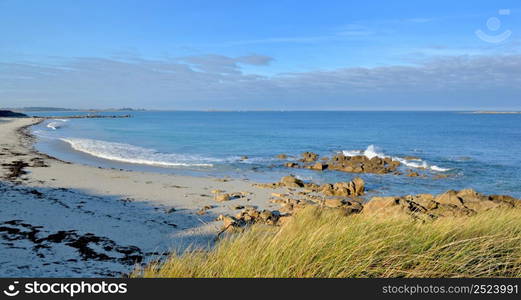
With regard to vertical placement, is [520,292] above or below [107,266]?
above

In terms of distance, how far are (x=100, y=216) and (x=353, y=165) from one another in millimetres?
20932

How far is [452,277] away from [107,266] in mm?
7145

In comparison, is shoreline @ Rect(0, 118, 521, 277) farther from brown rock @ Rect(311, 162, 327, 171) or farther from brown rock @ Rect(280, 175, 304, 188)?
brown rock @ Rect(311, 162, 327, 171)

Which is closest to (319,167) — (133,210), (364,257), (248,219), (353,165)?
(353,165)

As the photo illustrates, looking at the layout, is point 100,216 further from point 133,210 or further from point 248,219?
point 248,219

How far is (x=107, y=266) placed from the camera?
26.1ft

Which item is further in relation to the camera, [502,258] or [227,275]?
[502,258]

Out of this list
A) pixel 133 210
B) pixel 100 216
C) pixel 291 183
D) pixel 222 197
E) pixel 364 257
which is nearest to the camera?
pixel 364 257

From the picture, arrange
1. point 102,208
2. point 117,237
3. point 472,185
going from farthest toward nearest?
point 472,185 < point 102,208 < point 117,237

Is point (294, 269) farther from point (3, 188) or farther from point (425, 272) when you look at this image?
point (3, 188)

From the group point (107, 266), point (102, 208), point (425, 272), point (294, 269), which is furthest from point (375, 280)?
point (102, 208)

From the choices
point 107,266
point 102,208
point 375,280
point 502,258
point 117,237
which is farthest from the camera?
point 102,208

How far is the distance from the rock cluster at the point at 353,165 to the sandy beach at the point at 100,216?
8.78 m

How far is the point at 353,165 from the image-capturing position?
92.6ft
